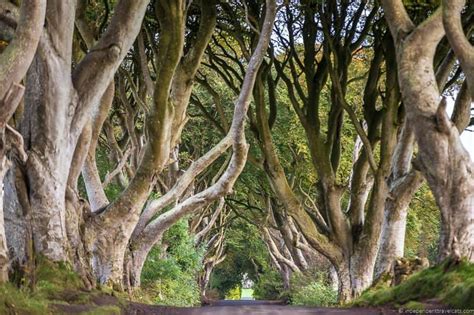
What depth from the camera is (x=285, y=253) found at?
117 ft

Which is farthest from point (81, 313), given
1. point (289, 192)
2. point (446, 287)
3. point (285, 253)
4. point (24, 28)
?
point (285, 253)

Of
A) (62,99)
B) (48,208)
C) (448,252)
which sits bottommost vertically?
(448,252)

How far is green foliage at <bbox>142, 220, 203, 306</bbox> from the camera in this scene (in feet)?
57.1

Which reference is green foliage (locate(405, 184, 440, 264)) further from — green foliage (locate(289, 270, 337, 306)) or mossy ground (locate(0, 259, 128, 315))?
mossy ground (locate(0, 259, 128, 315))

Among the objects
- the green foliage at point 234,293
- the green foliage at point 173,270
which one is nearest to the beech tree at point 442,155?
the green foliage at point 173,270

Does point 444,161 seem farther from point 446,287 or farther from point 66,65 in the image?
point 66,65

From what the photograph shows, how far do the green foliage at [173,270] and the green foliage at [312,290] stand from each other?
4.66m

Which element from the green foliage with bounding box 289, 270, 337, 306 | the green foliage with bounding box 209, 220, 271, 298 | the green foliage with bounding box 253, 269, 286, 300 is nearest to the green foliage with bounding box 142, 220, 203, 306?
the green foliage with bounding box 289, 270, 337, 306

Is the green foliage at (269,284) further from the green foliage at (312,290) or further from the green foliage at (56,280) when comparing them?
the green foliage at (56,280)

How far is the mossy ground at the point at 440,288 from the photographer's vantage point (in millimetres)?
6406

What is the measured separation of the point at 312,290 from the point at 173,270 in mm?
7572

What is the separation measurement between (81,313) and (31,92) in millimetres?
3172

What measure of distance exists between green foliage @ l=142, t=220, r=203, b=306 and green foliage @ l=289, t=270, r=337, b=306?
4662 mm

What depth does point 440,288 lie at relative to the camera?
7234 millimetres
